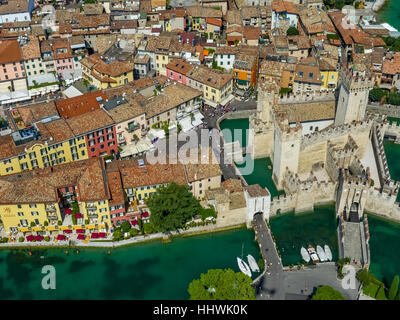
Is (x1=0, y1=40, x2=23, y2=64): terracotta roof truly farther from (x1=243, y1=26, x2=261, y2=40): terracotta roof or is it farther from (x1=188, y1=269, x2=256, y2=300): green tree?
(x1=188, y1=269, x2=256, y2=300): green tree

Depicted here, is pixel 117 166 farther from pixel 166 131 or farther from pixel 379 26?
pixel 379 26

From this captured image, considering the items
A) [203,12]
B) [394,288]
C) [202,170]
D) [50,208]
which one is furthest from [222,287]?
[203,12]

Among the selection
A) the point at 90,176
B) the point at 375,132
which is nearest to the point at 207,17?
the point at 375,132

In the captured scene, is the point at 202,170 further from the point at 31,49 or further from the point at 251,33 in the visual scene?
the point at 251,33

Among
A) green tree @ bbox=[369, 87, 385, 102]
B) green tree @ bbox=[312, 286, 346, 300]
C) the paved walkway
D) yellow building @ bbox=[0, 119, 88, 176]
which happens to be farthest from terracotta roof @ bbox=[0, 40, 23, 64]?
green tree @ bbox=[312, 286, 346, 300]

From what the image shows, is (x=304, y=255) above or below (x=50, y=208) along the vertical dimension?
below

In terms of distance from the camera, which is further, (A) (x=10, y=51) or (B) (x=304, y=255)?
(A) (x=10, y=51)
